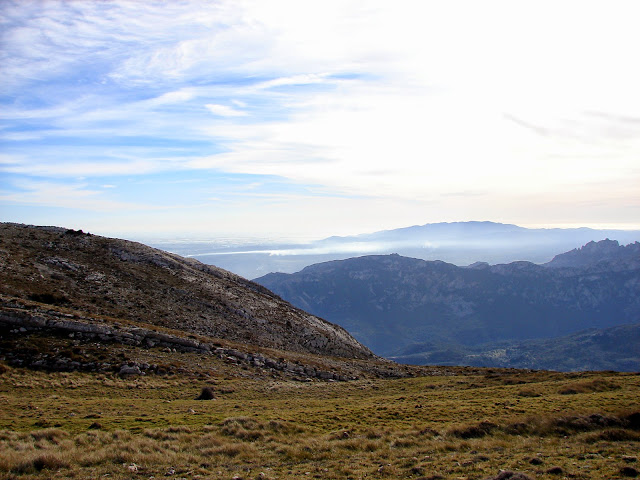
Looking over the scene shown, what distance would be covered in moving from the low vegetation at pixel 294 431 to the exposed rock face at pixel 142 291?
49.6 ft

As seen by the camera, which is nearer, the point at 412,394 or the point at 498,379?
the point at 412,394

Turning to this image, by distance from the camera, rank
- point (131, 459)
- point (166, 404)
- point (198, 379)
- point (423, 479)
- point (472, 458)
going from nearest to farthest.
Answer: point (423, 479)
point (131, 459)
point (472, 458)
point (166, 404)
point (198, 379)

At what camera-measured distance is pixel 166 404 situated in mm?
33469

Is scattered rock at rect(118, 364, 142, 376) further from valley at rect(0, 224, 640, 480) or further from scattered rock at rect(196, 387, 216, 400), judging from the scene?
Result: scattered rock at rect(196, 387, 216, 400)

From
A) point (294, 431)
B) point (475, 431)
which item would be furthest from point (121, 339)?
point (475, 431)

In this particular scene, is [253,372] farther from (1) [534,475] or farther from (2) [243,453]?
(1) [534,475]

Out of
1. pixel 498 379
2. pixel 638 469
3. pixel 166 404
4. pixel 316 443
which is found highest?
pixel 638 469

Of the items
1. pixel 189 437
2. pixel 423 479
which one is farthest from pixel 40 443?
pixel 423 479

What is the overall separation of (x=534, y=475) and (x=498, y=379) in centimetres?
4260

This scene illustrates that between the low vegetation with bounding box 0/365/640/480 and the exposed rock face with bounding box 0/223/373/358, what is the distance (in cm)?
1510

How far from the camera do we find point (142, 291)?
69.0 m

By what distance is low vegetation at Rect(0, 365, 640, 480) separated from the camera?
18766mm

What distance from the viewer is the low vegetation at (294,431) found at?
18766 mm

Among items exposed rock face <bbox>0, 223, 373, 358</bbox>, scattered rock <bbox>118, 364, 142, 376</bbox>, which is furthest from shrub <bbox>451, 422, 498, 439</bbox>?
exposed rock face <bbox>0, 223, 373, 358</bbox>
